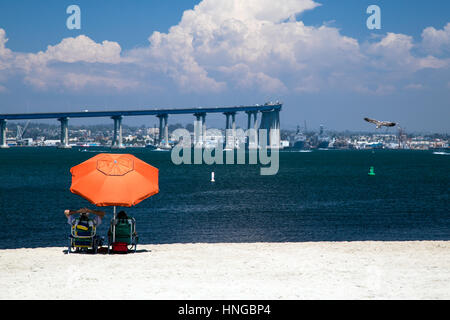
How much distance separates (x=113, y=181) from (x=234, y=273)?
11.4ft

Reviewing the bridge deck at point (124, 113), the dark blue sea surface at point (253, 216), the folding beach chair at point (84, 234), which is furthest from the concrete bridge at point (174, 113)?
the folding beach chair at point (84, 234)

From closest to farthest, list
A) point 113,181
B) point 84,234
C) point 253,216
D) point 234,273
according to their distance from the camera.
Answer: point 234,273 → point 113,181 → point 84,234 → point 253,216

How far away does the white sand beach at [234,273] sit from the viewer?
32.2ft

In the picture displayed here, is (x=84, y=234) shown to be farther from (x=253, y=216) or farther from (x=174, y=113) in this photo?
(x=174, y=113)

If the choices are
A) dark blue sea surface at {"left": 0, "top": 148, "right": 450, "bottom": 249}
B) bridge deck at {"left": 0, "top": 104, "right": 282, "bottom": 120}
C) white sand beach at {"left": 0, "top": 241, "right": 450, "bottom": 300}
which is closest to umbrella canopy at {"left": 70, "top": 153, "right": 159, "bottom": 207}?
white sand beach at {"left": 0, "top": 241, "right": 450, "bottom": 300}

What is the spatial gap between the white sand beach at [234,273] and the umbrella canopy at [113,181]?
4.56 feet

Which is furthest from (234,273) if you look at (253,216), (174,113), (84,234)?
(174,113)

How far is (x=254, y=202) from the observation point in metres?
46.3

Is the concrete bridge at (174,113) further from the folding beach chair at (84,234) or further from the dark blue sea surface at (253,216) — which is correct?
the folding beach chair at (84,234)

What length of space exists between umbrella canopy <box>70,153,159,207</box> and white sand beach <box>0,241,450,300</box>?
139 cm

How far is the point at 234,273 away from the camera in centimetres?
1176

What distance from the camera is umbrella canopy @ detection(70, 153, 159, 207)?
13.0m
